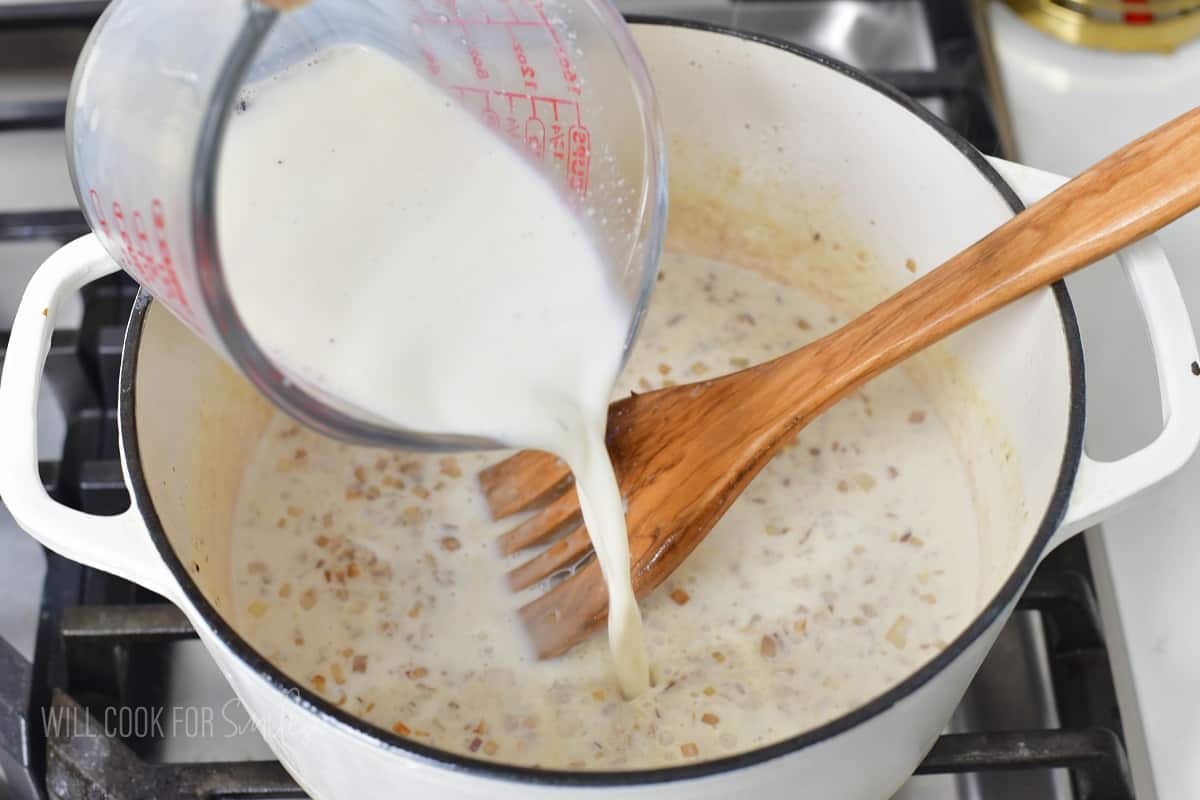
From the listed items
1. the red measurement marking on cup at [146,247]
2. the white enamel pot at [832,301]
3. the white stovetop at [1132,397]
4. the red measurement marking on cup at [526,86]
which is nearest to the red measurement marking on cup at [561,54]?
the red measurement marking on cup at [526,86]

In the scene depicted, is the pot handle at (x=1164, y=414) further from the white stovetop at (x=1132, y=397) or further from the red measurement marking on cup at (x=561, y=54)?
the red measurement marking on cup at (x=561, y=54)

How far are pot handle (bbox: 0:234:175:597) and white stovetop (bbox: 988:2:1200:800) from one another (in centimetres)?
58

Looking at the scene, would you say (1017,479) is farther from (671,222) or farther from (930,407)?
(671,222)

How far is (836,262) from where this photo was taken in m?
1.20

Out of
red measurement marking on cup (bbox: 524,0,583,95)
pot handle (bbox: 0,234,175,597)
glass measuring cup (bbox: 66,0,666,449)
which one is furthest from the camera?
red measurement marking on cup (bbox: 524,0,583,95)

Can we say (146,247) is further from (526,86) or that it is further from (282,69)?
(526,86)

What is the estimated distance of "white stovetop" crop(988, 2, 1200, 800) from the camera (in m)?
0.89

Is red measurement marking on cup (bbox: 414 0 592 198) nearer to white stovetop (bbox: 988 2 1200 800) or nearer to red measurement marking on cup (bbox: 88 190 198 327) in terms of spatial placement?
red measurement marking on cup (bbox: 88 190 198 327)

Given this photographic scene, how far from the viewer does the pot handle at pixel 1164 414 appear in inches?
29.8

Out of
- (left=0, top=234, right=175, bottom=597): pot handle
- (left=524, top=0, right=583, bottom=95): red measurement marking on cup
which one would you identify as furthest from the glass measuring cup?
(left=0, top=234, right=175, bottom=597): pot handle

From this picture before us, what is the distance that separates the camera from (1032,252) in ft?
2.89

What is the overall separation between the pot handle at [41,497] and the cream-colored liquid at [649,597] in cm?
24

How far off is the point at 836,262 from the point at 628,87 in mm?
384

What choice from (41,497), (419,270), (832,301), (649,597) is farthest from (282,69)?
(832,301)
